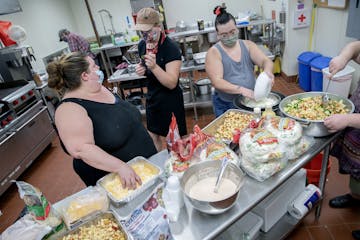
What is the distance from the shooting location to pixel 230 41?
1821 millimetres

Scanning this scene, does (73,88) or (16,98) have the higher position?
(73,88)

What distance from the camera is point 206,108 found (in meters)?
4.12

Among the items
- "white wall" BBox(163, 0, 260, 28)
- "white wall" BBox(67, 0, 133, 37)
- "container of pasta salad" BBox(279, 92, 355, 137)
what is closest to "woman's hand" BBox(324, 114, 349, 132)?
"container of pasta salad" BBox(279, 92, 355, 137)

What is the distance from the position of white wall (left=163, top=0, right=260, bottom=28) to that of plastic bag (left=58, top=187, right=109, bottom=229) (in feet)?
20.2

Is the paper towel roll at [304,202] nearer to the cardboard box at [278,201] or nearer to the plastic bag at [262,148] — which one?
the cardboard box at [278,201]

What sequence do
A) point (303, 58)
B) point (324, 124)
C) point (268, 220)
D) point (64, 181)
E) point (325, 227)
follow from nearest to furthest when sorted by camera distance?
point (324, 124), point (268, 220), point (325, 227), point (64, 181), point (303, 58)

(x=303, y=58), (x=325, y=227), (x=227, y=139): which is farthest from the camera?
(x=303, y=58)

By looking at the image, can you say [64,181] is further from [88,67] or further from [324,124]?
[324,124]

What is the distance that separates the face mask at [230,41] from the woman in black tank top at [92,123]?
87cm

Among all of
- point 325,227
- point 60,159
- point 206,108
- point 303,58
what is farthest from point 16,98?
point 303,58

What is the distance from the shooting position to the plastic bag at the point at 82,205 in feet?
3.37

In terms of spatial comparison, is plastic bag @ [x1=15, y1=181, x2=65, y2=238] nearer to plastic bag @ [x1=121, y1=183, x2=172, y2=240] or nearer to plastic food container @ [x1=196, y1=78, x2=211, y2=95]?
plastic bag @ [x1=121, y1=183, x2=172, y2=240]

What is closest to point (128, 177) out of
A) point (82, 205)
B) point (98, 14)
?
point (82, 205)

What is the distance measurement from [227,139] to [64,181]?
2305 millimetres
